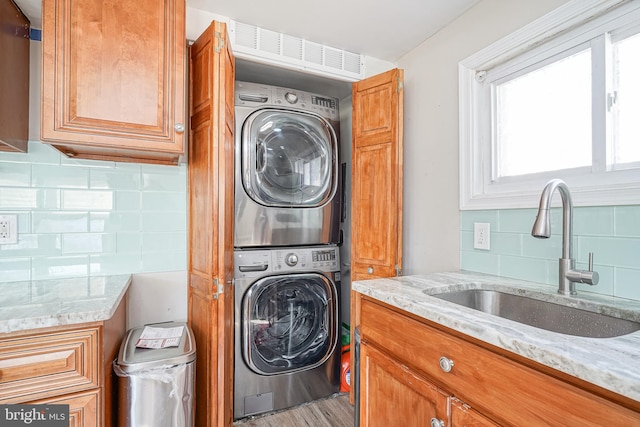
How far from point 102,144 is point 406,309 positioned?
4.43ft

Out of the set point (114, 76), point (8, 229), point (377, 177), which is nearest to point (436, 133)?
point (377, 177)

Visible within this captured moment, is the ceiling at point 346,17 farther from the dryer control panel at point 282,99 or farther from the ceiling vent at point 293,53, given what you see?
the dryer control panel at point 282,99

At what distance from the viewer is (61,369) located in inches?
40.8

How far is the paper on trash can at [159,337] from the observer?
1423 mm

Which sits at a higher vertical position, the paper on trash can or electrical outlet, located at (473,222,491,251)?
electrical outlet, located at (473,222,491,251)

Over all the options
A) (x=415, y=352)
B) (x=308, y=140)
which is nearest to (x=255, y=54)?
(x=308, y=140)

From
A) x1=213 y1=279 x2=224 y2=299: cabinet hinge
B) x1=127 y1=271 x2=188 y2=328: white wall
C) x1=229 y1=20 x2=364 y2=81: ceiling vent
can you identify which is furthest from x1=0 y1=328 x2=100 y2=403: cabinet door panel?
x1=229 y1=20 x2=364 y2=81: ceiling vent

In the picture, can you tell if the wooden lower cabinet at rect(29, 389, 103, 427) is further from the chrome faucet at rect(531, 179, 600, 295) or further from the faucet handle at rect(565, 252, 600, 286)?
the faucet handle at rect(565, 252, 600, 286)

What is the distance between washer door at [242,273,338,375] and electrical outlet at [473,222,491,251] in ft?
3.20

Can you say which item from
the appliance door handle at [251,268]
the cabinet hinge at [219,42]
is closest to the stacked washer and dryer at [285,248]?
the appliance door handle at [251,268]

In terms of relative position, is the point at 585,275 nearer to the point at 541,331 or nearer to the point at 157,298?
the point at 541,331

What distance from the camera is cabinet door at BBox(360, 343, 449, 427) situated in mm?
908

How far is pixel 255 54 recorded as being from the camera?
1.84 metres

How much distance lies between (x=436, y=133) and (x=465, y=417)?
1460mm
